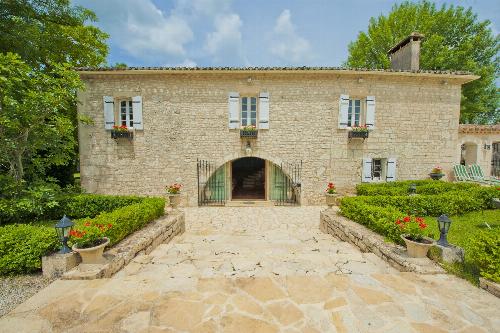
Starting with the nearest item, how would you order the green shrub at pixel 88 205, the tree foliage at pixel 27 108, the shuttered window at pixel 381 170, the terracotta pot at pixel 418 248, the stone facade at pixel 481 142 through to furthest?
the terracotta pot at pixel 418 248 → the tree foliage at pixel 27 108 → the green shrub at pixel 88 205 → the shuttered window at pixel 381 170 → the stone facade at pixel 481 142

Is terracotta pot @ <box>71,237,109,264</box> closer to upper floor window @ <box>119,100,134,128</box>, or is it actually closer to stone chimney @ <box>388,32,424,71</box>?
upper floor window @ <box>119,100,134,128</box>

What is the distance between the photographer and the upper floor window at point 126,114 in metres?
9.16

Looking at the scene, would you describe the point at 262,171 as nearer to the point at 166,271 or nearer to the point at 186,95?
the point at 186,95

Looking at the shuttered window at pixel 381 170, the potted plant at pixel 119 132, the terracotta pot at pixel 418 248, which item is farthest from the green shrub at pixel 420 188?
the potted plant at pixel 119 132

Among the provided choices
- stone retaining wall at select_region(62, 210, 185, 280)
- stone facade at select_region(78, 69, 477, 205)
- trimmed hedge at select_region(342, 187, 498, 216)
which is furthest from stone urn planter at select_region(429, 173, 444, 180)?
stone retaining wall at select_region(62, 210, 185, 280)

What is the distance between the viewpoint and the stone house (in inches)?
349

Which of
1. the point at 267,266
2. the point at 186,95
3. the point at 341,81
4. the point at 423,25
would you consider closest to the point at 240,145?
the point at 186,95

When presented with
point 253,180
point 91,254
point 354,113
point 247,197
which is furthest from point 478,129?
point 91,254

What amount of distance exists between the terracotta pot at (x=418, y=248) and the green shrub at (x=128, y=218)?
18.1 feet

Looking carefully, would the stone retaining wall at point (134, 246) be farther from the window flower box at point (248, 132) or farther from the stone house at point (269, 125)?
the window flower box at point (248, 132)

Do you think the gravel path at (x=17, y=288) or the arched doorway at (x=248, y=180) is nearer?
the gravel path at (x=17, y=288)

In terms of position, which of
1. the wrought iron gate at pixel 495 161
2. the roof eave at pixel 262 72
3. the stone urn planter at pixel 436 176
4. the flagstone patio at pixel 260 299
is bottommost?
the flagstone patio at pixel 260 299

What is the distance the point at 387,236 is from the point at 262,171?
9676 mm

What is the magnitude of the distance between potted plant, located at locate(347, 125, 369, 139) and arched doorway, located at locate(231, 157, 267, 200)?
494cm
